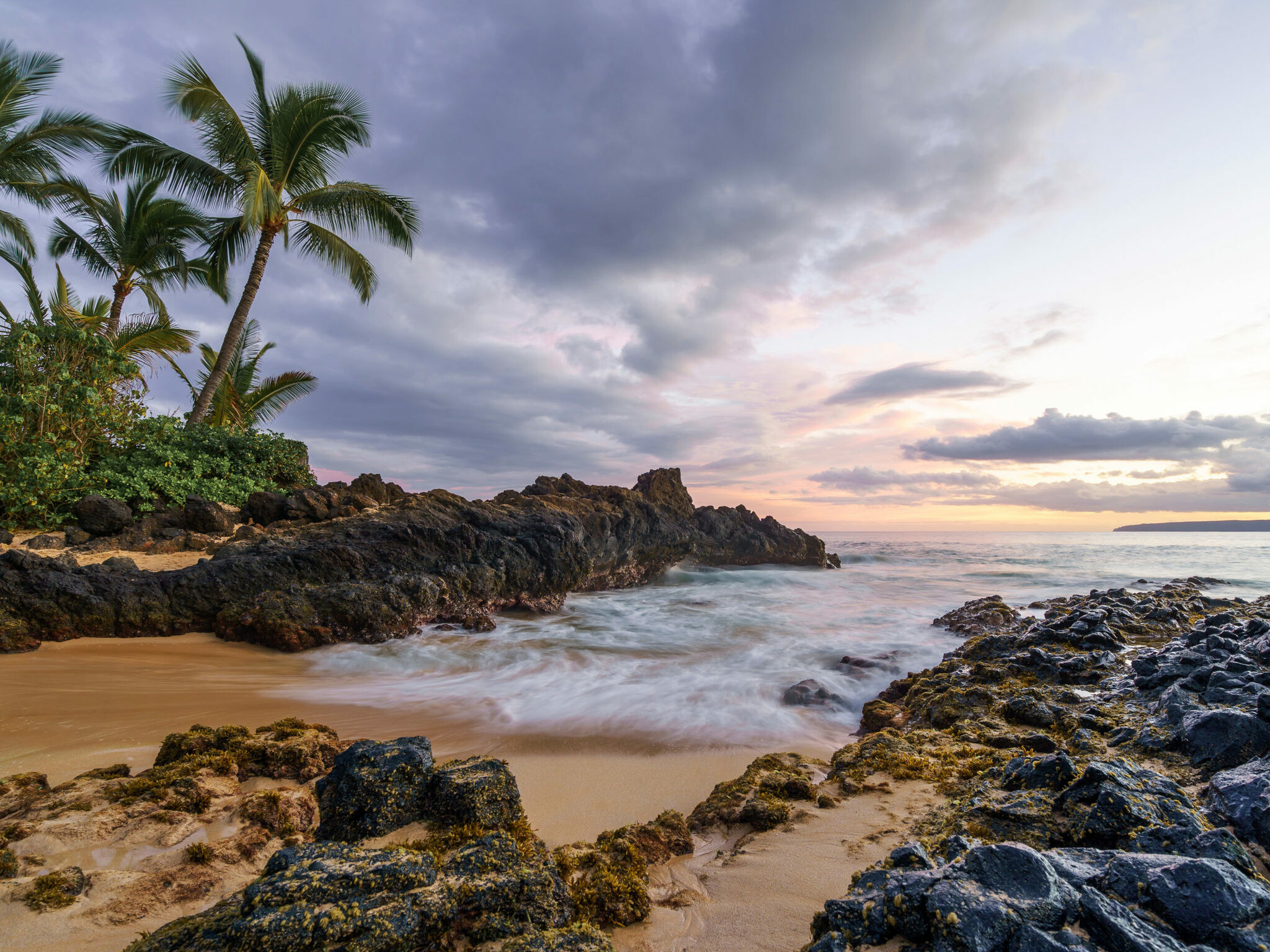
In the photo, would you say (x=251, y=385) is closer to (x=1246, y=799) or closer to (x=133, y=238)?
(x=133, y=238)

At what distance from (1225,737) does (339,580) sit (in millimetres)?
9782

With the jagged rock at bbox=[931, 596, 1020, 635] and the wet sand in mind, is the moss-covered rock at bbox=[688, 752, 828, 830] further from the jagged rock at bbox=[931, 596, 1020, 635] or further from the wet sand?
the jagged rock at bbox=[931, 596, 1020, 635]

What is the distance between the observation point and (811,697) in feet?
20.7

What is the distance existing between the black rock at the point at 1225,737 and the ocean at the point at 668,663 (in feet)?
8.81

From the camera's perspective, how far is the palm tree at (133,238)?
1620cm

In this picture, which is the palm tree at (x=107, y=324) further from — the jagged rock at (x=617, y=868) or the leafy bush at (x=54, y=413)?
the jagged rock at (x=617, y=868)

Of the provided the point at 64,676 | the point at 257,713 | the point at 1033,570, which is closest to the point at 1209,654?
the point at 257,713

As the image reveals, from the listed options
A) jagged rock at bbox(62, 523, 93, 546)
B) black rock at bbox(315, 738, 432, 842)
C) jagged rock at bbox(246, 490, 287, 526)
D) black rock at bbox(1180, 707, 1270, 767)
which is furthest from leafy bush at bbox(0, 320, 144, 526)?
black rock at bbox(1180, 707, 1270, 767)

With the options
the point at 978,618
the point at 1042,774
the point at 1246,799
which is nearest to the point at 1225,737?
the point at 1246,799

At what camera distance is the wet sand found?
3.57 metres

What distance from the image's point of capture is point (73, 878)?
6.64ft

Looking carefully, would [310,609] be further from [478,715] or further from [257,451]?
[257,451]

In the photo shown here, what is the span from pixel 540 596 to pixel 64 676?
716 cm

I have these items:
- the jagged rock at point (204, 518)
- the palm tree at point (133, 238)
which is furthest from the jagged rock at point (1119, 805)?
the palm tree at point (133, 238)
